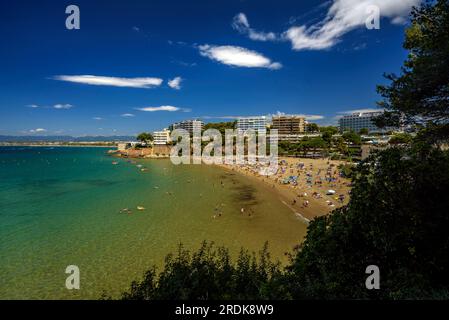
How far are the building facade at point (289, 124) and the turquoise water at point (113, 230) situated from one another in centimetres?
9716

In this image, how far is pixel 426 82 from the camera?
23.5 ft

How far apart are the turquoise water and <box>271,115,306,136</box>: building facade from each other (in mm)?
97164

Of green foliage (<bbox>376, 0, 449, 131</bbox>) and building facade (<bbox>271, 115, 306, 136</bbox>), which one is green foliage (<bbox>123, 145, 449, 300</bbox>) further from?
building facade (<bbox>271, 115, 306, 136</bbox>)

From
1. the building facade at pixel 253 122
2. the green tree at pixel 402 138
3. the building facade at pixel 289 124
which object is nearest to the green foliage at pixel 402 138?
the green tree at pixel 402 138

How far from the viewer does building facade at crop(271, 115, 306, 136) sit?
425 feet

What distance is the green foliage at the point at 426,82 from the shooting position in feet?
22.3

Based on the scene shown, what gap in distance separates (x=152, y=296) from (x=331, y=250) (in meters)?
4.95

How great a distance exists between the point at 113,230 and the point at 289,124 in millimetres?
120806

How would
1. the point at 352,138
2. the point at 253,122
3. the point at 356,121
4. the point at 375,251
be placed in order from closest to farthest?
the point at 375,251
the point at 352,138
the point at 356,121
the point at 253,122

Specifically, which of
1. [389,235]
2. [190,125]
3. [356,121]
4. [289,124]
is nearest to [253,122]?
[289,124]

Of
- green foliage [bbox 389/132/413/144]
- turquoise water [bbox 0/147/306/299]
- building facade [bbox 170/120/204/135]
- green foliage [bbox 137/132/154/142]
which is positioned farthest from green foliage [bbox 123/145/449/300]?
building facade [bbox 170/120/204/135]

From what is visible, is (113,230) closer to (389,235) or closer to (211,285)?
(211,285)

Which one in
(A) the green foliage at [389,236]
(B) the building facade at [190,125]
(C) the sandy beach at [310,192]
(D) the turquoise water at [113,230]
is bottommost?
(D) the turquoise water at [113,230]

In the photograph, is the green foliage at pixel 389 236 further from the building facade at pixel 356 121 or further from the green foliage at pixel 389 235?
the building facade at pixel 356 121
